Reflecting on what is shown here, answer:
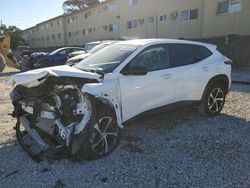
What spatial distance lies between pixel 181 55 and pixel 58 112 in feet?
9.18

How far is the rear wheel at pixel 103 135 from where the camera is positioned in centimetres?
389

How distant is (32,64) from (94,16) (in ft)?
61.0

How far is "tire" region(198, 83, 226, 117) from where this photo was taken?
5754 mm

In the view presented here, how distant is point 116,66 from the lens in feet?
14.3

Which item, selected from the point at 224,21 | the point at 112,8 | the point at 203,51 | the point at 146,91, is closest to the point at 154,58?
the point at 146,91

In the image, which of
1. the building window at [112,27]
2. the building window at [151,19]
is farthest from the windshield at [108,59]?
the building window at [112,27]

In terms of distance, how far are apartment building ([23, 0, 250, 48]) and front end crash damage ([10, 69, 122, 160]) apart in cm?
1597

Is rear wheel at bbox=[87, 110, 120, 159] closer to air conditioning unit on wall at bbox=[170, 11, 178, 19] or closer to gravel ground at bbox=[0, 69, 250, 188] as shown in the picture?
gravel ground at bbox=[0, 69, 250, 188]

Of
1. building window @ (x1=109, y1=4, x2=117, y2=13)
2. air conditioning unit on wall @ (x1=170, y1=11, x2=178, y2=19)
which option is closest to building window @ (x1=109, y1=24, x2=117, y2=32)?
building window @ (x1=109, y1=4, x2=117, y2=13)

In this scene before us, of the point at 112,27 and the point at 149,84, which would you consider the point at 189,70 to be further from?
the point at 112,27

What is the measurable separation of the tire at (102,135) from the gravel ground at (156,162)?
0.42 ft

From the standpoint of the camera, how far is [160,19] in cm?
2333

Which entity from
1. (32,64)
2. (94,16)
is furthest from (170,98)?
(94,16)

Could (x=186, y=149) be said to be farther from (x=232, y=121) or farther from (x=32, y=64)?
(x=32, y=64)
